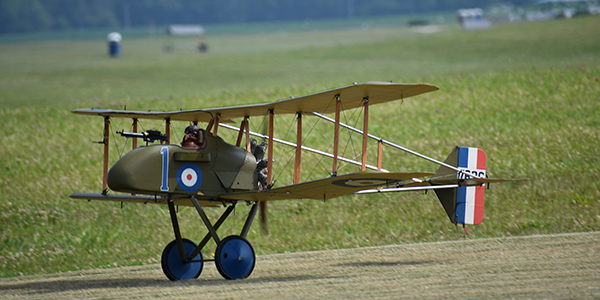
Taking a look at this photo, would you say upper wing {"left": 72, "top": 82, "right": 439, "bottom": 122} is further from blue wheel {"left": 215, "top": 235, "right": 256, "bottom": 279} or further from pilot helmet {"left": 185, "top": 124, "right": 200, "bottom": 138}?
blue wheel {"left": 215, "top": 235, "right": 256, "bottom": 279}

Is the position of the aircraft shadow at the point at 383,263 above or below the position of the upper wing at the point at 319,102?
below

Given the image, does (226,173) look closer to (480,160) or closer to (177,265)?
(177,265)

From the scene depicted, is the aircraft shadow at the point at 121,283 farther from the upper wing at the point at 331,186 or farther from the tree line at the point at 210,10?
the tree line at the point at 210,10

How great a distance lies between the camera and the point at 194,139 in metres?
11.1

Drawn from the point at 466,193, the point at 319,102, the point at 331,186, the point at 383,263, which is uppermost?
the point at 319,102

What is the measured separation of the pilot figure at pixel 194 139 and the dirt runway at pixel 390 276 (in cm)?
248

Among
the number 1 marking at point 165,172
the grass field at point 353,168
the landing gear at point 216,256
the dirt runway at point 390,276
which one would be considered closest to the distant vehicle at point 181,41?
the grass field at point 353,168

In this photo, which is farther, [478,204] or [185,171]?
[478,204]

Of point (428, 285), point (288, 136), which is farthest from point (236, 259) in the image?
point (288, 136)

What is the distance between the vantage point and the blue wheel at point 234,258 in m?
11.0

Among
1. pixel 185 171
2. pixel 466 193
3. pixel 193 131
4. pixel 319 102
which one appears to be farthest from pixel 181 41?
pixel 319 102

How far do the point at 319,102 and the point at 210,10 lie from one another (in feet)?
552

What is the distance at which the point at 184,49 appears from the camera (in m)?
74.3

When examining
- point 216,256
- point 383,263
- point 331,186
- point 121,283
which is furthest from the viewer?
point 383,263
